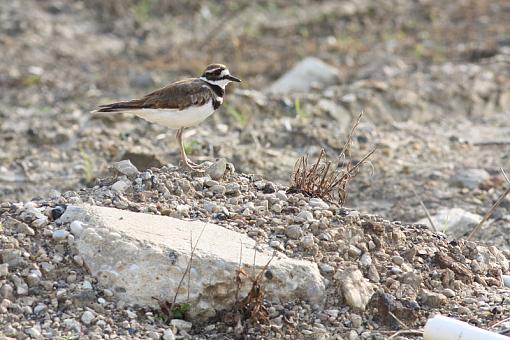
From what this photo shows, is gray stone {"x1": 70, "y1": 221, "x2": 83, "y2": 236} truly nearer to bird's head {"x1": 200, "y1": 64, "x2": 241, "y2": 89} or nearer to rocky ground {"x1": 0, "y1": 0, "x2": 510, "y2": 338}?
rocky ground {"x1": 0, "y1": 0, "x2": 510, "y2": 338}

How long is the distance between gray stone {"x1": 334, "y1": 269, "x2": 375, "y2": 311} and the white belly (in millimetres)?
1825

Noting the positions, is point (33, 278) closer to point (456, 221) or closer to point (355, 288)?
point (355, 288)

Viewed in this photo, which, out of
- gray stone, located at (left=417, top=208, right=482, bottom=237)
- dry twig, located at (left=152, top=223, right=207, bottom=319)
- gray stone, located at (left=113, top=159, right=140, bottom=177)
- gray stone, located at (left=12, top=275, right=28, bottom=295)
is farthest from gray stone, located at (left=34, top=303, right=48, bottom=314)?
gray stone, located at (left=417, top=208, right=482, bottom=237)

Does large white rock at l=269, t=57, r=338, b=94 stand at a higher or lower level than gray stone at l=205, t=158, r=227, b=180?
lower

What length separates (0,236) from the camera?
4793 millimetres

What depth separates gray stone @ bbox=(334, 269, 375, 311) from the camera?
15.6 ft

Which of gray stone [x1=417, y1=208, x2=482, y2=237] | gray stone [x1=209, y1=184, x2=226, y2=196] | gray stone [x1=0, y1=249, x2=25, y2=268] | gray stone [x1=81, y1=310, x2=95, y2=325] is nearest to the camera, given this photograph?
gray stone [x1=81, y1=310, x2=95, y2=325]

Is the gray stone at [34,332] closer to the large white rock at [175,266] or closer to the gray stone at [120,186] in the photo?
the large white rock at [175,266]

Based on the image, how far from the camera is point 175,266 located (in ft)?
15.2

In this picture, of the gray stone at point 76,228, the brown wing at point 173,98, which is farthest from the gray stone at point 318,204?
the gray stone at point 76,228

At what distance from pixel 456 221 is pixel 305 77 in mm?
3940

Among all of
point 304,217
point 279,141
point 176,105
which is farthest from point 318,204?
point 279,141

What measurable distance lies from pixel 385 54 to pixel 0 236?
7640 millimetres

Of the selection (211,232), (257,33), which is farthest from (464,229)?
(257,33)
